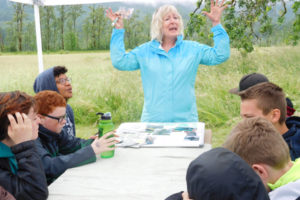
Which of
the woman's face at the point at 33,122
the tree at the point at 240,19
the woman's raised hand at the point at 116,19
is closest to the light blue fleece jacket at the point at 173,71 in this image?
the woman's raised hand at the point at 116,19

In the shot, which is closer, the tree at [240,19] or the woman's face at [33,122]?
the woman's face at [33,122]

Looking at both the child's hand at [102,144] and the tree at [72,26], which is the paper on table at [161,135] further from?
the tree at [72,26]

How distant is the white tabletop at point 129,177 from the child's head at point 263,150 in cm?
39

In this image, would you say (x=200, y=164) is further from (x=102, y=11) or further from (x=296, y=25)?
(x=102, y=11)

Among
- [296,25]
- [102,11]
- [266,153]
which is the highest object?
[102,11]

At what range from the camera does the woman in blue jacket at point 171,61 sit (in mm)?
2580

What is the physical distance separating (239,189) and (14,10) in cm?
735

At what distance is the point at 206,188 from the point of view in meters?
0.70

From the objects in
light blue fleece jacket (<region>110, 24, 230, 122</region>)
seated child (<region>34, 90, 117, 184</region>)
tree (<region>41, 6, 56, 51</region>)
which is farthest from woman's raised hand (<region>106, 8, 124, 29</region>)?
tree (<region>41, 6, 56, 51</region>)

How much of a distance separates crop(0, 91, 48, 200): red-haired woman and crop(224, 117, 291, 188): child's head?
0.82 metres

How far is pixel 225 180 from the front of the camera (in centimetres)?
69

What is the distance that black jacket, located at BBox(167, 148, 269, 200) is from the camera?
0.68 metres

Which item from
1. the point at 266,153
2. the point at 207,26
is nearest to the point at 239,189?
the point at 266,153

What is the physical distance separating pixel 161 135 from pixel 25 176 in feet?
3.19
